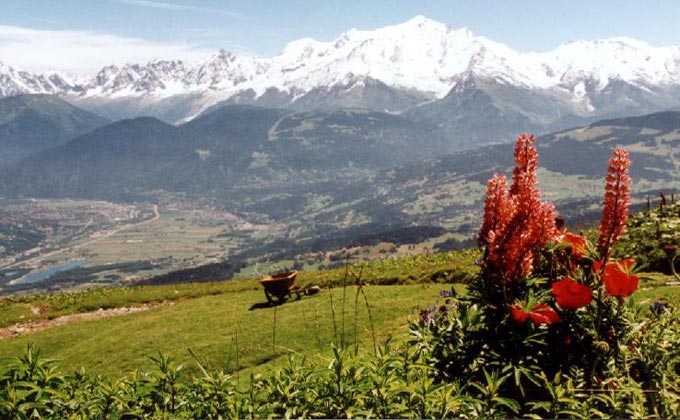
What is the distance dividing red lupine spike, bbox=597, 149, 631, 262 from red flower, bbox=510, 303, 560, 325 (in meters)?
0.90

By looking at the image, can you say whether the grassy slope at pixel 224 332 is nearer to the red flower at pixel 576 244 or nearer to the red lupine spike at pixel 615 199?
the red flower at pixel 576 244

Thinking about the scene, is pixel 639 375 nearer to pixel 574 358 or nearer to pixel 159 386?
pixel 574 358

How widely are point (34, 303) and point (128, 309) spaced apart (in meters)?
7.50

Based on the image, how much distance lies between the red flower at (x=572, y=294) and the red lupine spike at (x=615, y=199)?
656mm

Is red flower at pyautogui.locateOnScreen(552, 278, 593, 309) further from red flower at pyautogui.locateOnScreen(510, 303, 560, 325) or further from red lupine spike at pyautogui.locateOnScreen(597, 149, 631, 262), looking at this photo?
red lupine spike at pyautogui.locateOnScreen(597, 149, 631, 262)

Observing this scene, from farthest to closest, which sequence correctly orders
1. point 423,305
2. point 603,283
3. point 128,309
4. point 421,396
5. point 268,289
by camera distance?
point 128,309 < point 268,289 < point 423,305 < point 603,283 < point 421,396

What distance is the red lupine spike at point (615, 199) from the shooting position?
584 cm

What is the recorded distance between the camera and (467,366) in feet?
21.4

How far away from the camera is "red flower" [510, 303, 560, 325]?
568cm

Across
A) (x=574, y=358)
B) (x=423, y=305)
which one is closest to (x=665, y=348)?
(x=574, y=358)

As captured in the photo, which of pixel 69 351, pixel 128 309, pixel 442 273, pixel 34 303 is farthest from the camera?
pixel 34 303

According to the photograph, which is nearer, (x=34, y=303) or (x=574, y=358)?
(x=574, y=358)

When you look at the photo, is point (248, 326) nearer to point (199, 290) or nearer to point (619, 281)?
point (619, 281)

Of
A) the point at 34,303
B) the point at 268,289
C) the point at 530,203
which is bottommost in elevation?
the point at 34,303
